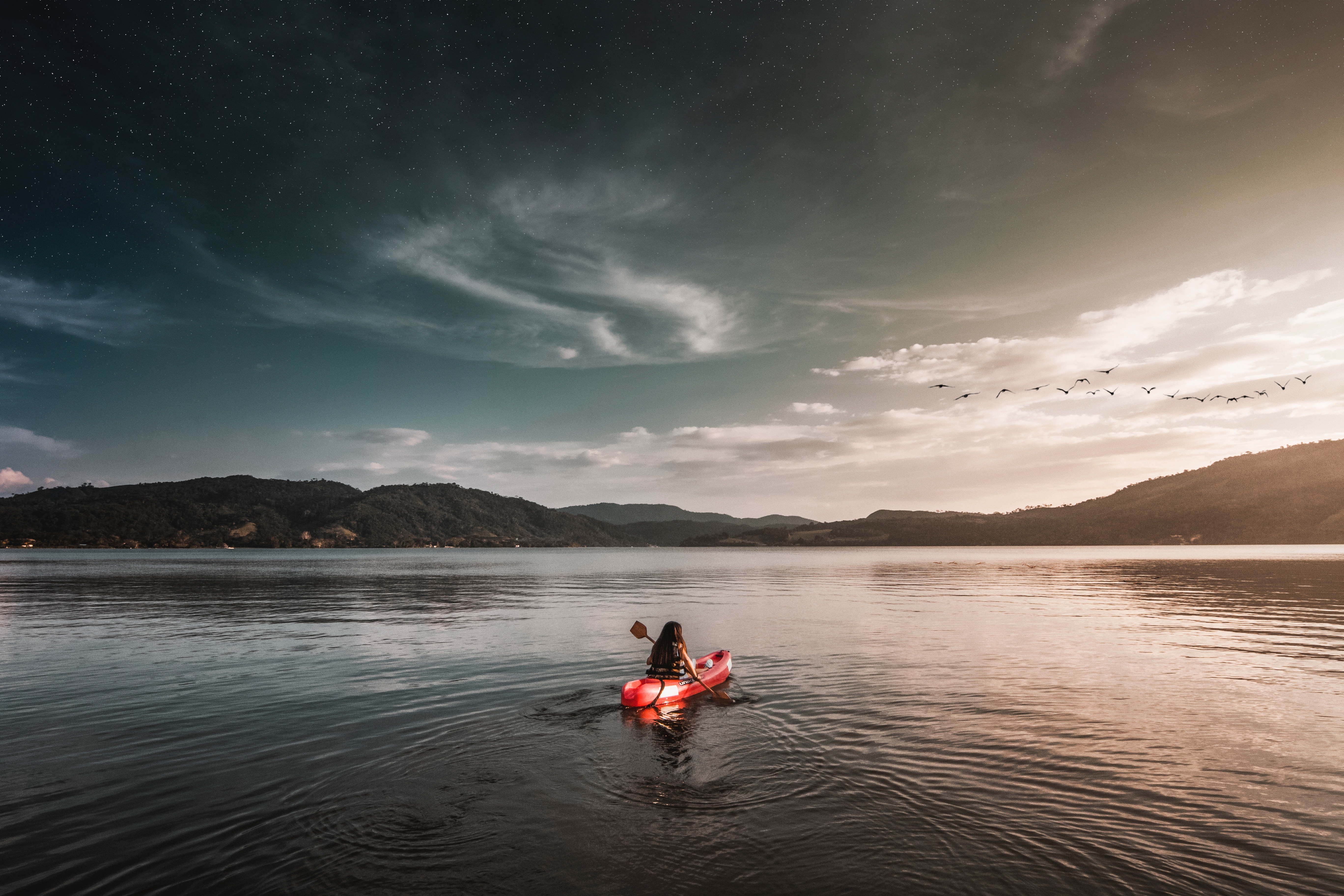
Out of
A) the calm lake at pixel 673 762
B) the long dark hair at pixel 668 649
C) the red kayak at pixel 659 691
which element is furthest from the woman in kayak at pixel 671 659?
the calm lake at pixel 673 762

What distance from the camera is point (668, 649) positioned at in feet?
70.3

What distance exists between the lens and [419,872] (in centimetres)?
983

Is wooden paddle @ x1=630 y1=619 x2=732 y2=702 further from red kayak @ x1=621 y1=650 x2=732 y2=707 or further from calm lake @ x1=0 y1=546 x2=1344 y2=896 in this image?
calm lake @ x1=0 y1=546 x2=1344 y2=896

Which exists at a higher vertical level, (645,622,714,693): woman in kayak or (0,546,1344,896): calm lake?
(645,622,714,693): woman in kayak

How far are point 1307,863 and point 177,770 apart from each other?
70.1 feet

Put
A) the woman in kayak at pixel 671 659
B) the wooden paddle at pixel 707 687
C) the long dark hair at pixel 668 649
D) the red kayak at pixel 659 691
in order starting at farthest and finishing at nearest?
the wooden paddle at pixel 707 687
the long dark hair at pixel 668 649
the woman in kayak at pixel 671 659
the red kayak at pixel 659 691

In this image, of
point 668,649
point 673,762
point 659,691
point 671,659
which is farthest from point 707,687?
point 673,762

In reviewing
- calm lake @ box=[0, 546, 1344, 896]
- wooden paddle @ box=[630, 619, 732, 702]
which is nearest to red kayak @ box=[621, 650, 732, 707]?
wooden paddle @ box=[630, 619, 732, 702]

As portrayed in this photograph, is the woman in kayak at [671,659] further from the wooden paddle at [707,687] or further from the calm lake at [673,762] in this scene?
the calm lake at [673,762]

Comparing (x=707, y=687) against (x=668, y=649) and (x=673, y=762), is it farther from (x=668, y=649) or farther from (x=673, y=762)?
(x=673, y=762)

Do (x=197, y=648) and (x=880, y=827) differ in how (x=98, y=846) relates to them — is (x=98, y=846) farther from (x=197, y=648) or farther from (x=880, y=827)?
(x=197, y=648)

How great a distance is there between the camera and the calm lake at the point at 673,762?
33.1 feet

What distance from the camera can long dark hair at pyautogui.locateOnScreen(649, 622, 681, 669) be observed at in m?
21.2

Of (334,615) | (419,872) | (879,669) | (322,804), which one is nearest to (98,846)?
(322,804)
